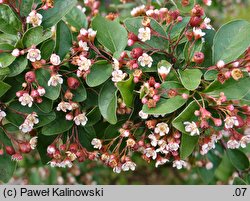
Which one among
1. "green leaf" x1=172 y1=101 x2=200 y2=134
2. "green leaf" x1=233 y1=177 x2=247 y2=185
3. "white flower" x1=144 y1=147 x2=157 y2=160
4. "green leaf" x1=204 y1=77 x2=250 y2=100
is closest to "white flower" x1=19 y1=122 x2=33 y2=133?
"white flower" x1=144 y1=147 x2=157 y2=160

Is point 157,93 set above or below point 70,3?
below

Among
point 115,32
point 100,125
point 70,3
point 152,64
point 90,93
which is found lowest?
point 100,125

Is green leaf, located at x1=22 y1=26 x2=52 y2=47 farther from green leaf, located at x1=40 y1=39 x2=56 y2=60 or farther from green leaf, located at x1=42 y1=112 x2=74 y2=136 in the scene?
green leaf, located at x1=42 y1=112 x2=74 y2=136

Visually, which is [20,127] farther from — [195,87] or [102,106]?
[195,87]

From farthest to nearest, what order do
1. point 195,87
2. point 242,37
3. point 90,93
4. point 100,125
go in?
1. point 100,125
2. point 90,93
3. point 242,37
4. point 195,87

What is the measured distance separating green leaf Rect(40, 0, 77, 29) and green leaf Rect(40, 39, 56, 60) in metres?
0.10

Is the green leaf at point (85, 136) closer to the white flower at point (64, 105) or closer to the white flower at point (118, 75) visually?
the white flower at point (64, 105)

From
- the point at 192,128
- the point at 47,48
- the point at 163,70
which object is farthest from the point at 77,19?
the point at 192,128

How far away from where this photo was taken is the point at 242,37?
165cm

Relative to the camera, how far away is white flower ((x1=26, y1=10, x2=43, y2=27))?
65.3 inches

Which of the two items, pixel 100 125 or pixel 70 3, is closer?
pixel 70 3

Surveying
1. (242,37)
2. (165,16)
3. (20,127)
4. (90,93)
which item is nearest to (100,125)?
(90,93)

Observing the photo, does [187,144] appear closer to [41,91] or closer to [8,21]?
[41,91]

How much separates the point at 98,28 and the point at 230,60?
1.80 feet
